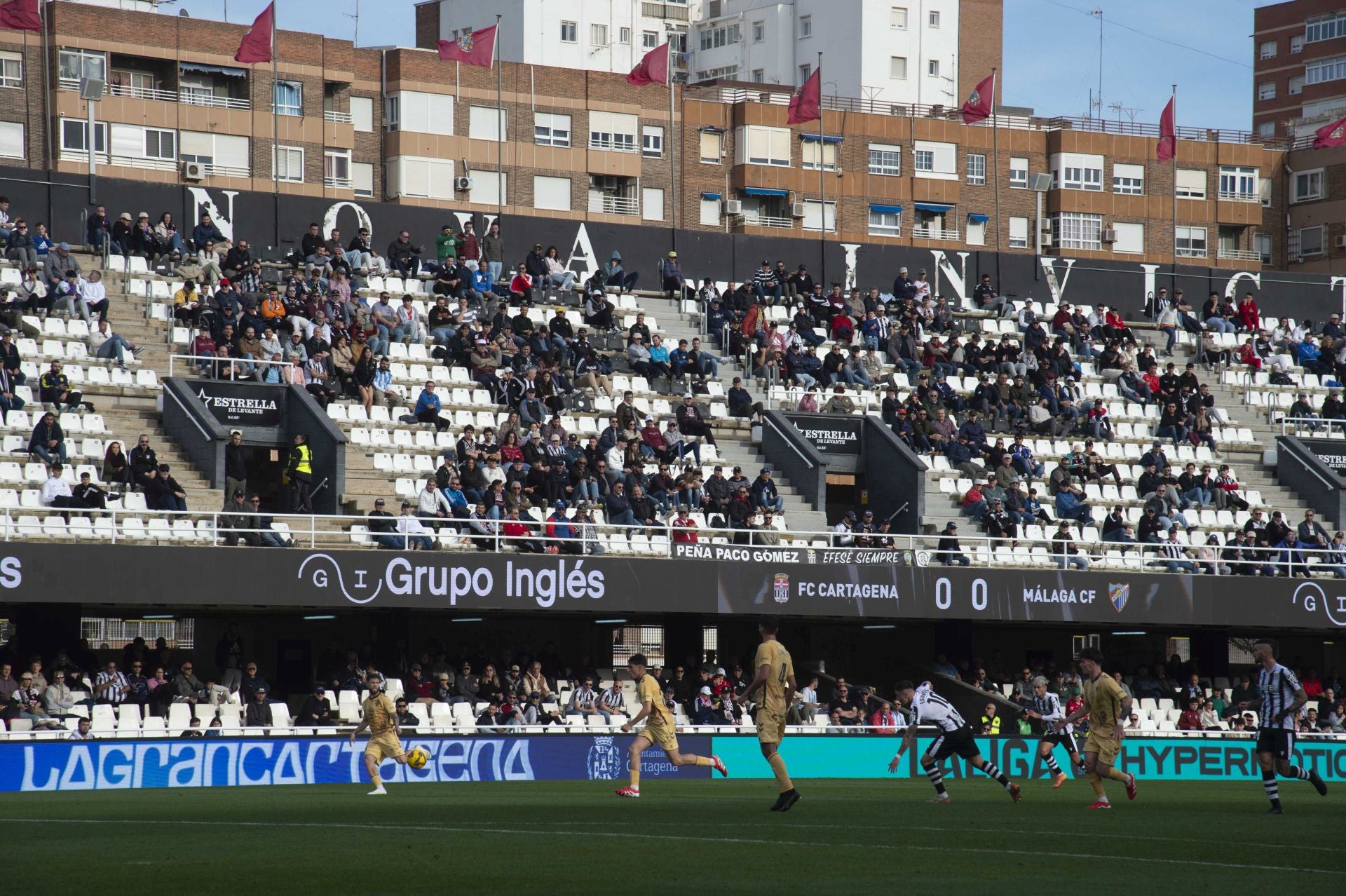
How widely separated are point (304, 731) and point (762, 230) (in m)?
46.4

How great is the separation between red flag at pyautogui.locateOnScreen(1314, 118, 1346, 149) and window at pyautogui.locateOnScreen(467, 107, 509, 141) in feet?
83.9

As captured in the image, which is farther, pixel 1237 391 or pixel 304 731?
pixel 1237 391

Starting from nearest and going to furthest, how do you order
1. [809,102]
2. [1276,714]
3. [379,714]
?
[1276,714]
[379,714]
[809,102]

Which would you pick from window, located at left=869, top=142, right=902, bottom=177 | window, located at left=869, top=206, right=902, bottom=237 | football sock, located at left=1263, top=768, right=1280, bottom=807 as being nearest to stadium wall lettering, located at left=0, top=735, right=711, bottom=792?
football sock, located at left=1263, top=768, right=1280, bottom=807

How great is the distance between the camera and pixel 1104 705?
1986 centimetres

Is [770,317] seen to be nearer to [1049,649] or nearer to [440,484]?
[1049,649]

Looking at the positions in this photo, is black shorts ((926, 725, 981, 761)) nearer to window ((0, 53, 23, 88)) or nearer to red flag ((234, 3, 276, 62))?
red flag ((234, 3, 276, 62))

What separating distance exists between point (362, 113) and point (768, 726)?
1978 inches

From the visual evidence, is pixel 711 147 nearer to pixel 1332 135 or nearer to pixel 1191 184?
Result: pixel 1191 184

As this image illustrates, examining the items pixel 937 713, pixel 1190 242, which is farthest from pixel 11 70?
pixel 937 713

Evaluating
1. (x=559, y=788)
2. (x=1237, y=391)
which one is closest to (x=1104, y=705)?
(x=559, y=788)

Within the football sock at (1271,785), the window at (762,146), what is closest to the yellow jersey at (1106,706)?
Answer: the football sock at (1271,785)

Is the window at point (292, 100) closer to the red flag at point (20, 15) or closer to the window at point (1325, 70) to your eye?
the red flag at point (20, 15)

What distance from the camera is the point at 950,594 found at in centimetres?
3347
